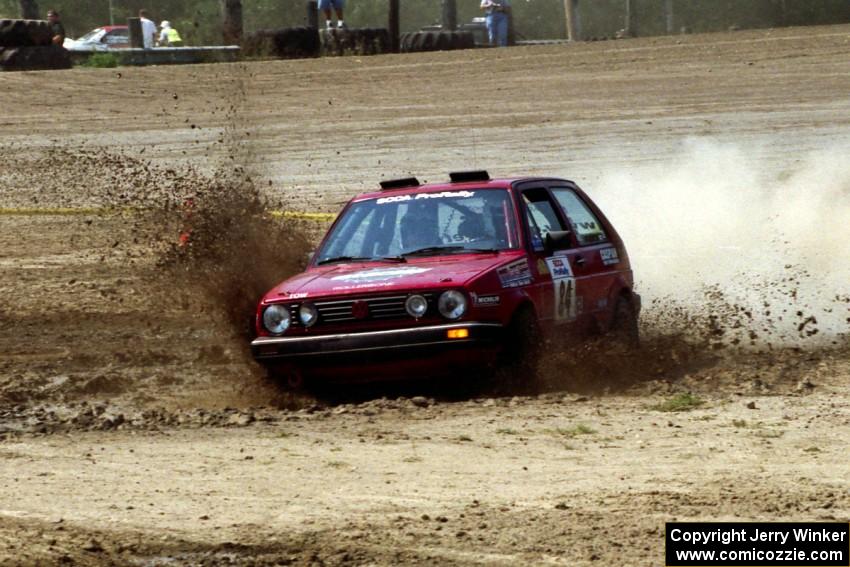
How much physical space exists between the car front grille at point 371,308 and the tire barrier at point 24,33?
2442 cm

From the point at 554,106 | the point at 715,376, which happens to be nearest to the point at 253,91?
the point at 554,106

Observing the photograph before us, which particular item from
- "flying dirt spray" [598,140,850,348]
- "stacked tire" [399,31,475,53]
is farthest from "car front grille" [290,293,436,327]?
"stacked tire" [399,31,475,53]

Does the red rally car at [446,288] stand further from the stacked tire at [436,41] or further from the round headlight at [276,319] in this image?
the stacked tire at [436,41]

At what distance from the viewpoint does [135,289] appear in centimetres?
1402

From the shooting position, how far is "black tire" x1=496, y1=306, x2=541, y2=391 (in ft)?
30.4

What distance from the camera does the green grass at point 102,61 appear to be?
3297 cm

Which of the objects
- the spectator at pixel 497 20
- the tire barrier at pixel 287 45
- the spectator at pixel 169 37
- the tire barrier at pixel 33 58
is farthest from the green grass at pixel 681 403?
the spectator at pixel 169 37

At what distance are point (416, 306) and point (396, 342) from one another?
0.81ft

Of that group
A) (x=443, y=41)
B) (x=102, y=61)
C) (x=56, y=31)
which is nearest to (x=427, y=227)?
(x=102, y=61)

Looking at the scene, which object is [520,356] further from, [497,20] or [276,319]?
[497,20]

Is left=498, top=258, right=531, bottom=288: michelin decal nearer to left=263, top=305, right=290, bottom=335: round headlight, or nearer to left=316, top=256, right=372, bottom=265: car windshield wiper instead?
A: left=316, top=256, right=372, bottom=265: car windshield wiper

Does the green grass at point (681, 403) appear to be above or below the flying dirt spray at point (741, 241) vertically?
above

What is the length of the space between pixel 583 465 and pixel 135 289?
7561mm

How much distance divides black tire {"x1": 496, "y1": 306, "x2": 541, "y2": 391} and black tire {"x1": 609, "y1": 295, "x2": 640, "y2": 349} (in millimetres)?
1277
